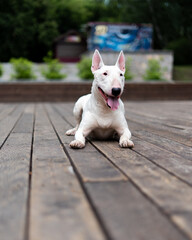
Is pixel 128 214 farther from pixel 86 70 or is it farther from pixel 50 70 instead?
pixel 50 70

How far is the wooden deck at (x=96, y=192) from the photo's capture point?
1.31 m

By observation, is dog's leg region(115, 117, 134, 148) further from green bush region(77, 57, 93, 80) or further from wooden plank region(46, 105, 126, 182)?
green bush region(77, 57, 93, 80)

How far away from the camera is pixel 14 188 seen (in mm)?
1799

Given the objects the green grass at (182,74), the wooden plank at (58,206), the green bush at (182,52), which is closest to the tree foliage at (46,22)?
the green bush at (182,52)

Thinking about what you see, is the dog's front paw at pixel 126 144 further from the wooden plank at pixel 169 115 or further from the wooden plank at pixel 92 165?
the wooden plank at pixel 169 115

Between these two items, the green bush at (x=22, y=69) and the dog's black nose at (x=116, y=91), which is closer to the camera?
the dog's black nose at (x=116, y=91)

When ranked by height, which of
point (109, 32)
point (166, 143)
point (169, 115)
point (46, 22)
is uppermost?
point (46, 22)

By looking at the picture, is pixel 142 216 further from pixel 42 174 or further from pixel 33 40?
pixel 33 40

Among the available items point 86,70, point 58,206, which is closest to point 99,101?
point 58,206

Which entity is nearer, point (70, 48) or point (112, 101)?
point (112, 101)

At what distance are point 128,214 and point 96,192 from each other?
0.95 feet

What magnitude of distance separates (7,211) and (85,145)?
5.01 ft

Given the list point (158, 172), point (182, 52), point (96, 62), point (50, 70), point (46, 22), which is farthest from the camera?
point (46, 22)

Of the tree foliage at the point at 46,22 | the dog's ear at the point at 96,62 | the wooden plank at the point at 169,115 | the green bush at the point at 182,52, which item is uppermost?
the tree foliage at the point at 46,22
